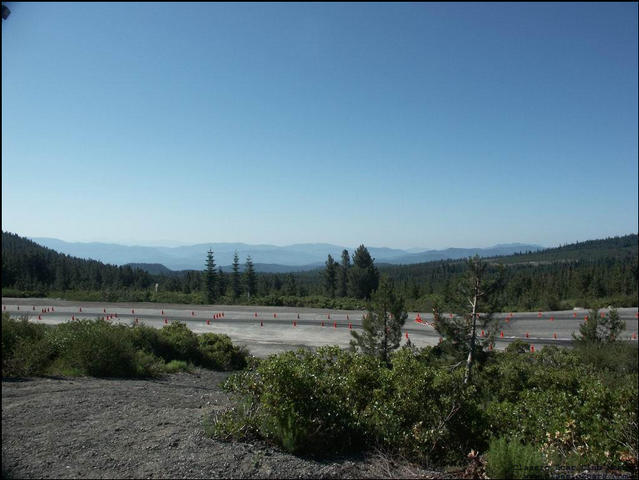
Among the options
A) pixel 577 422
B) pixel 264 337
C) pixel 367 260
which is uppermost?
pixel 367 260

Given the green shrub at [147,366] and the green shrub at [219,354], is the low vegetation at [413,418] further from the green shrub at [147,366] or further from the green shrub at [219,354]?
the green shrub at [219,354]

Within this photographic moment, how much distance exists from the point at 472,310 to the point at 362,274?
29.2 meters

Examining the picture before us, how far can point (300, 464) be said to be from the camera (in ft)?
13.8

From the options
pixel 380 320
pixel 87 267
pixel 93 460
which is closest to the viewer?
pixel 93 460

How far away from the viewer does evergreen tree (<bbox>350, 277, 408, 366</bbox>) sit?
41.7ft

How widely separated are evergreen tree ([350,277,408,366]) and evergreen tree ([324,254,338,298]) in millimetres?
37468

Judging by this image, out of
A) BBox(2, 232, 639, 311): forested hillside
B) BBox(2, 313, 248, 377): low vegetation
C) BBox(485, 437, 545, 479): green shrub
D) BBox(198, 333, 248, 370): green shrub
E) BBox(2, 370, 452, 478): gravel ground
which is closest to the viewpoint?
BBox(485, 437, 545, 479): green shrub

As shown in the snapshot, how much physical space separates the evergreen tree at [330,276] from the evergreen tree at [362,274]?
8096mm

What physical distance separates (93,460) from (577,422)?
6.26 m

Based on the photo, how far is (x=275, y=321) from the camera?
2702cm

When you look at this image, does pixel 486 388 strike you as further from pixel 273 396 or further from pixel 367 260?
pixel 367 260

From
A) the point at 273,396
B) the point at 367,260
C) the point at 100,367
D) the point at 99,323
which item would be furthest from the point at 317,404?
the point at 367,260

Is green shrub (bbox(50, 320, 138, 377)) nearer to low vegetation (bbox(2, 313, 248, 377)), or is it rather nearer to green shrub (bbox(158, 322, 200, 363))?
low vegetation (bbox(2, 313, 248, 377))

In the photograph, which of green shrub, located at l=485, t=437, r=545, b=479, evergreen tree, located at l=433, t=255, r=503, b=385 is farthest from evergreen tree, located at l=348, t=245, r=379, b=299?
green shrub, located at l=485, t=437, r=545, b=479
